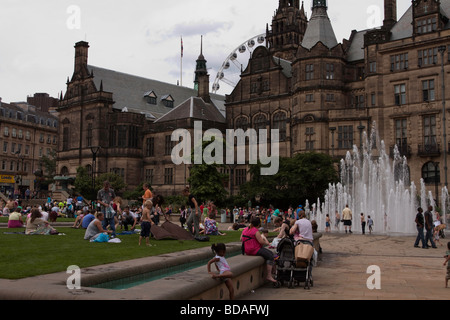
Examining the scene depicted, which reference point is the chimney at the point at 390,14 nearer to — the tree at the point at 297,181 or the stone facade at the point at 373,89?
the stone facade at the point at 373,89

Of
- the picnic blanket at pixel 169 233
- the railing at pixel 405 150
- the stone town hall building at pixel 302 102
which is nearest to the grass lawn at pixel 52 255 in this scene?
the picnic blanket at pixel 169 233

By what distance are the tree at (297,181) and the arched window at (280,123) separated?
9.92 meters

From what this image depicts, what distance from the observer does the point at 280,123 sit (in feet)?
212

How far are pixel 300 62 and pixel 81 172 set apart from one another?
34.8 metres

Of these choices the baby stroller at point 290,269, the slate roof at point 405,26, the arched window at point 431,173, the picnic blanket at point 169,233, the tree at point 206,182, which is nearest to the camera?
the baby stroller at point 290,269

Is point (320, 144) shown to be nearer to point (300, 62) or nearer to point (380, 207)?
point (300, 62)

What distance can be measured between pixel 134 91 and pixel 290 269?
237 feet

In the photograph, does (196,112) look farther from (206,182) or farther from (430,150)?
(430,150)

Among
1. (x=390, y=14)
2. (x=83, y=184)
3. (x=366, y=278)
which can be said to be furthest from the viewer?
(x=83, y=184)

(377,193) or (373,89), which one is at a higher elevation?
(373,89)

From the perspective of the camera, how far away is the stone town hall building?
166ft

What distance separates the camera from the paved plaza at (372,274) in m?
11.5

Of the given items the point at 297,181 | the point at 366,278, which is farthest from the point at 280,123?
the point at 366,278
